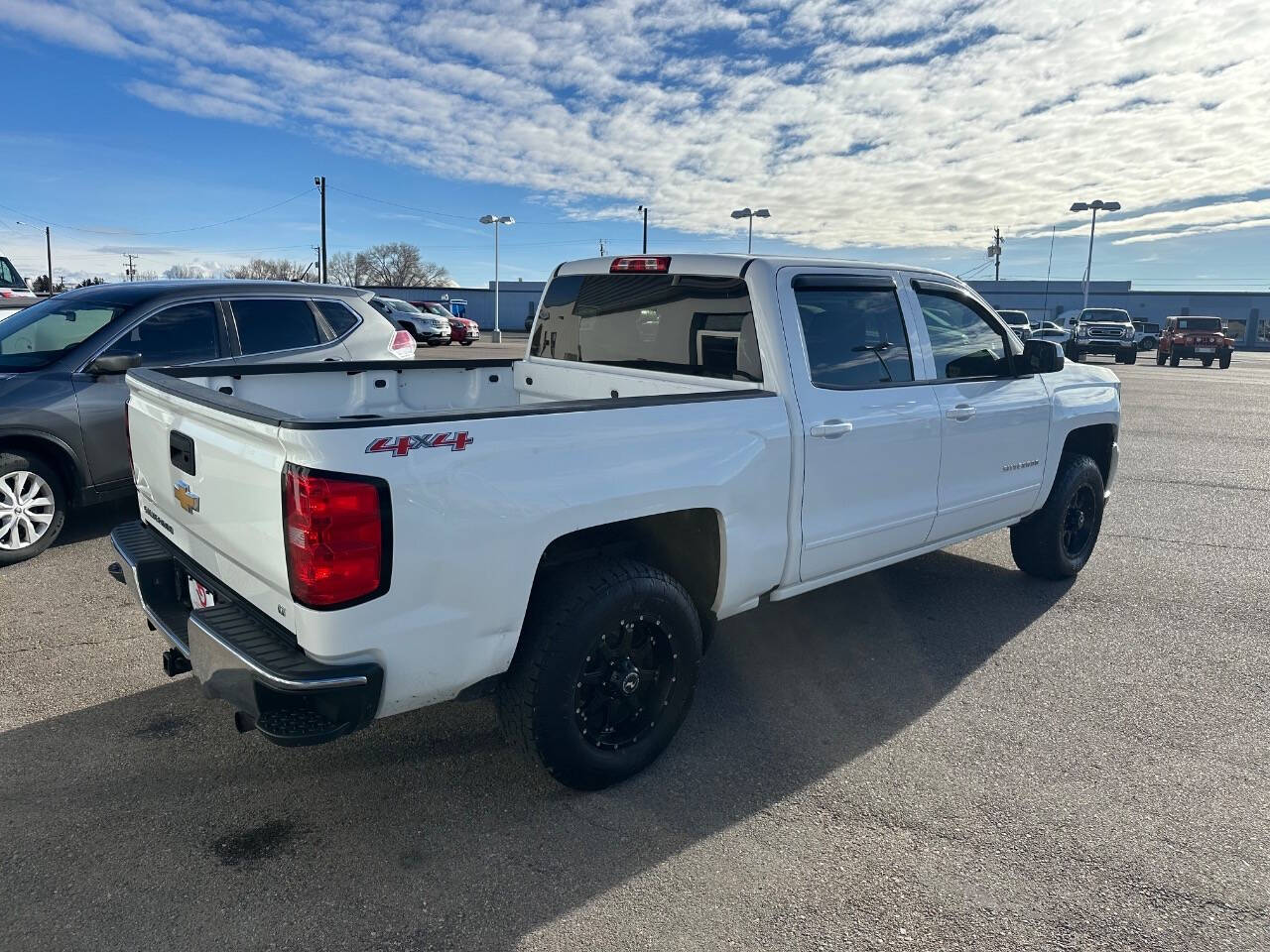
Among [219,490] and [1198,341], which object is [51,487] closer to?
[219,490]

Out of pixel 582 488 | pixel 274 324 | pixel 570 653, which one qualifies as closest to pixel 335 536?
pixel 582 488

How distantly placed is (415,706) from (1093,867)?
7.36 ft

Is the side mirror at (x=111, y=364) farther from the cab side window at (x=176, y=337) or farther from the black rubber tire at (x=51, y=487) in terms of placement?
the black rubber tire at (x=51, y=487)

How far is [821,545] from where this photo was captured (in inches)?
144

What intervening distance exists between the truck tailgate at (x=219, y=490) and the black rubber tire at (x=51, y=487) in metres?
2.51

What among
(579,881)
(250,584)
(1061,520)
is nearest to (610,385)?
(250,584)

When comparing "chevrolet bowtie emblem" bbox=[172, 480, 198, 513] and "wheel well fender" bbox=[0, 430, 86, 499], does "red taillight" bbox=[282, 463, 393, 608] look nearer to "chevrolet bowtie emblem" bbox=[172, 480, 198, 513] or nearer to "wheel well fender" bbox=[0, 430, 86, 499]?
"chevrolet bowtie emblem" bbox=[172, 480, 198, 513]

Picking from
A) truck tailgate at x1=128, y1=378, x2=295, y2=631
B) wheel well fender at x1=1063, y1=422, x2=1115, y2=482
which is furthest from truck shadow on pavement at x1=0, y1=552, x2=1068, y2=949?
wheel well fender at x1=1063, y1=422, x2=1115, y2=482

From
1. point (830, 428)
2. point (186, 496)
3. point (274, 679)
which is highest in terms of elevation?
point (830, 428)

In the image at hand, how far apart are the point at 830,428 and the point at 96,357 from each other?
494cm

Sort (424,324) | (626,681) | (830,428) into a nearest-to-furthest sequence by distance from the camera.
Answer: (626,681)
(830,428)
(424,324)

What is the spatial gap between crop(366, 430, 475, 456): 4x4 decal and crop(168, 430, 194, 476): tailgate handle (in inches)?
38.8

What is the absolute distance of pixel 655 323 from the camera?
402 cm

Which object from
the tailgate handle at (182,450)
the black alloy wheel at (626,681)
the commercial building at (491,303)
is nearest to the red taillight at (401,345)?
the tailgate handle at (182,450)
